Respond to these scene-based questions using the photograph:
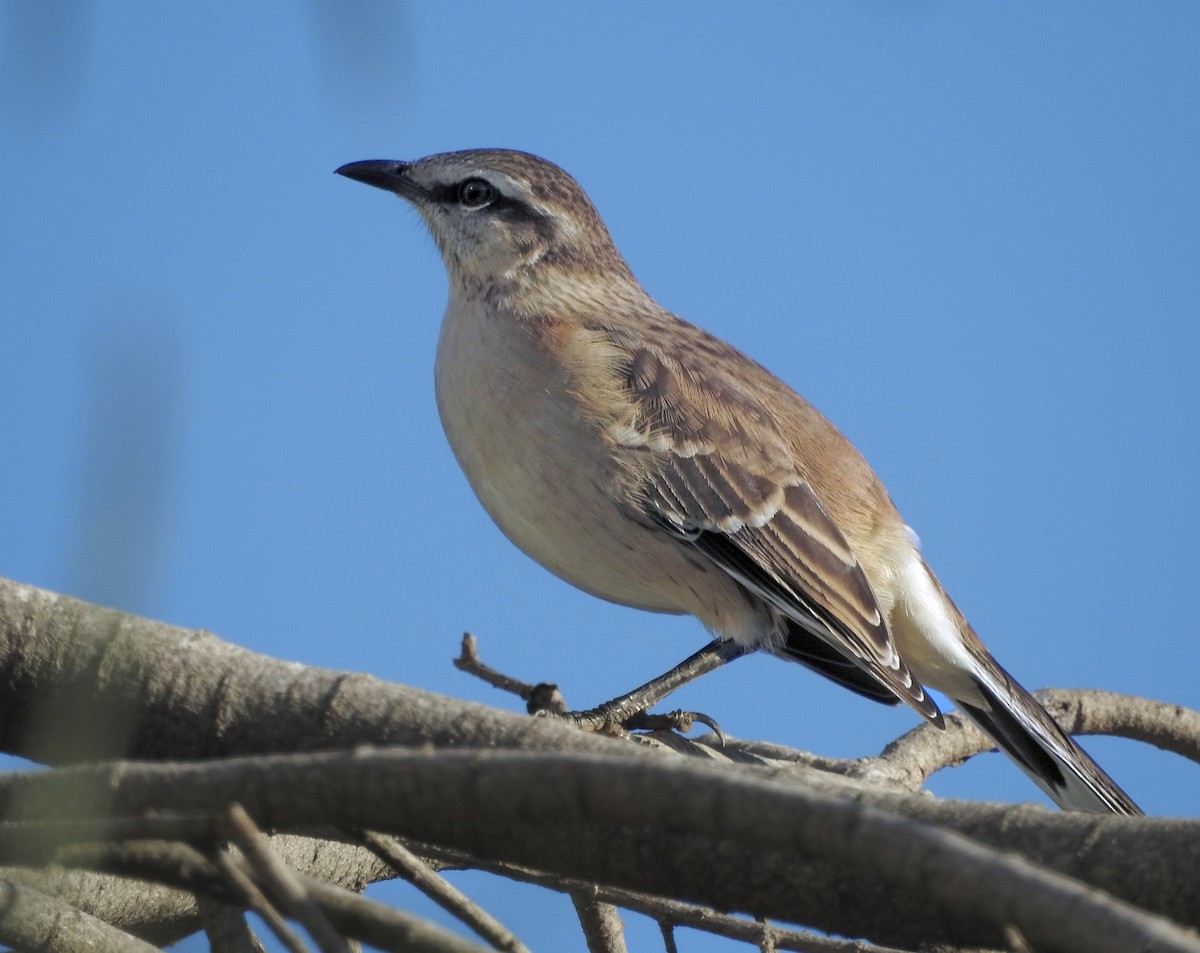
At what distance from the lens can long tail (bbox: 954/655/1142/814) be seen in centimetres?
628

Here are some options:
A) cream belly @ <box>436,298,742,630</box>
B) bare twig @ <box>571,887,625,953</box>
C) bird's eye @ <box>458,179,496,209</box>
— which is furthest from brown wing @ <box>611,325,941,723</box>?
bare twig @ <box>571,887,625,953</box>

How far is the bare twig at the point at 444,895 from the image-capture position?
3139 millimetres

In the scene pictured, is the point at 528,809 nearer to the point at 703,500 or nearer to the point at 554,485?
the point at 554,485

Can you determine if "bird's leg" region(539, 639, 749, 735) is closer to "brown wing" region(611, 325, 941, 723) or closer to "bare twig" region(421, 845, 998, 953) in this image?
"brown wing" region(611, 325, 941, 723)

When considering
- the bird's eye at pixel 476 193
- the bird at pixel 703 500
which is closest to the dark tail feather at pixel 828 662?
the bird at pixel 703 500

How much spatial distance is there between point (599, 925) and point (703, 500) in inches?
87.4

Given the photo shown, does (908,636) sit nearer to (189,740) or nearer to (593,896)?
(593,896)

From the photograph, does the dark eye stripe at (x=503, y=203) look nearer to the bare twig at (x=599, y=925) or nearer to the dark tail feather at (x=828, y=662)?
the dark tail feather at (x=828, y=662)

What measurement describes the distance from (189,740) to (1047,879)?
242 centimetres

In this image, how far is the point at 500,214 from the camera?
25.2ft

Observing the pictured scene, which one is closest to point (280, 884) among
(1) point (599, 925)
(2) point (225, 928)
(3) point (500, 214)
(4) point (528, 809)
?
(4) point (528, 809)

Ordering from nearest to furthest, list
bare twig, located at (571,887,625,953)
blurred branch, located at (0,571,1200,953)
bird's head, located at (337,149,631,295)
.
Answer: blurred branch, located at (0,571,1200,953) → bare twig, located at (571,887,625,953) → bird's head, located at (337,149,631,295)

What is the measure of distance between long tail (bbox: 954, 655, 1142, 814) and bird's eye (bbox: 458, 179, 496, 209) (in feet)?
11.1

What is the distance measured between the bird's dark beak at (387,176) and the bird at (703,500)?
25.1 inches
